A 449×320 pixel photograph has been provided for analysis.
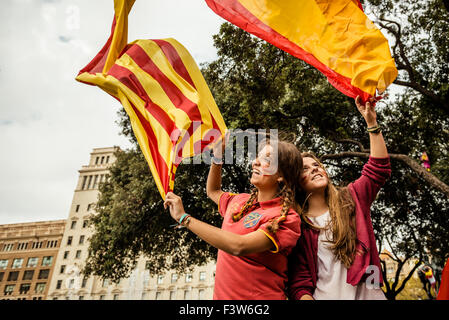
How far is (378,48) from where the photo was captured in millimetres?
2545

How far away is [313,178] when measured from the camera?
261cm

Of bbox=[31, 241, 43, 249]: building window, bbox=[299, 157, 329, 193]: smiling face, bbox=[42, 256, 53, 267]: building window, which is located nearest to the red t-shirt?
bbox=[299, 157, 329, 193]: smiling face

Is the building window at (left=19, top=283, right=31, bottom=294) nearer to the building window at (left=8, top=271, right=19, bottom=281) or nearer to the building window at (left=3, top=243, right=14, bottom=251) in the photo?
the building window at (left=8, top=271, right=19, bottom=281)

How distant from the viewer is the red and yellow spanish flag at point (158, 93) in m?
2.88

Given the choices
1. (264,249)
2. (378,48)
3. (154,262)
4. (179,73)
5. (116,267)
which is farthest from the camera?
(154,262)

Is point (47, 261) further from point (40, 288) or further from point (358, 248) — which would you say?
point (358, 248)

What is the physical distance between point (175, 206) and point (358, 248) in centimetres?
128

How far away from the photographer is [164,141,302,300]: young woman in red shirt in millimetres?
→ 1924

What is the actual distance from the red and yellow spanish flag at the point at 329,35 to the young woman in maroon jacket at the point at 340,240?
26 cm

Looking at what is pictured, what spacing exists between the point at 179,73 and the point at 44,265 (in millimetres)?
80008

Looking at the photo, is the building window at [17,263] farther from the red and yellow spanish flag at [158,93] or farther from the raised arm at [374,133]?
the raised arm at [374,133]

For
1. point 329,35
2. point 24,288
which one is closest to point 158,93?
point 329,35
